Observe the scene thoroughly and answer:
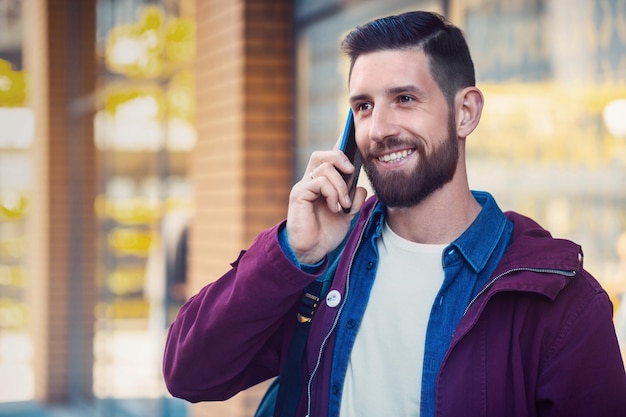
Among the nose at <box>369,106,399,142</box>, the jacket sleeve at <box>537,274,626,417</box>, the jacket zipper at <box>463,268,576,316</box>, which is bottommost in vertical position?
the jacket sleeve at <box>537,274,626,417</box>

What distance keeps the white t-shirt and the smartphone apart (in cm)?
21

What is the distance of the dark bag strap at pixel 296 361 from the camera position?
245 centimetres

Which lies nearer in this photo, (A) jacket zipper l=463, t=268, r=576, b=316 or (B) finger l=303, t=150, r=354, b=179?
(A) jacket zipper l=463, t=268, r=576, b=316

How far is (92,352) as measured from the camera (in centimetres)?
1068

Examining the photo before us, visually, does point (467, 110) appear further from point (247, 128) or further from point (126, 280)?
point (126, 280)

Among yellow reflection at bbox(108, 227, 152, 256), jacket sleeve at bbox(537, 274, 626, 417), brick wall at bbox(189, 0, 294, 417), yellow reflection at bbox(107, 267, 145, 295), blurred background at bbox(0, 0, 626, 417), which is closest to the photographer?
jacket sleeve at bbox(537, 274, 626, 417)

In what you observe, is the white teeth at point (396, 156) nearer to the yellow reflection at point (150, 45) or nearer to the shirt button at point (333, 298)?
the shirt button at point (333, 298)

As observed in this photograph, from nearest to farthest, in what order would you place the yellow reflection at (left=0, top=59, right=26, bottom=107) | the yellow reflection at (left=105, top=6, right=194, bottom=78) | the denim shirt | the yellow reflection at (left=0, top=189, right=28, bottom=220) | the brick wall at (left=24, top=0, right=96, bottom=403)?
the denim shirt → the yellow reflection at (left=105, top=6, right=194, bottom=78) → the brick wall at (left=24, top=0, right=96, bottom=403) → the yellow reflection at (left=0, top=59, right=26, bottom=107) → the yellow reflection at (left=0, top=189, right=28, bottom=220)

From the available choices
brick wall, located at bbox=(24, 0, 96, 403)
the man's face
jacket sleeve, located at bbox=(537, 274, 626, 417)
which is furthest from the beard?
brick wall, located at bbox=(24, 0, 96, 403)

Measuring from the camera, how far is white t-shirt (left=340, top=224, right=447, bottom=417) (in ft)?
7.56

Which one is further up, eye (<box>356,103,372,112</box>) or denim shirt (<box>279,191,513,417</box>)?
eye (<box>356,103,372,112</box>)

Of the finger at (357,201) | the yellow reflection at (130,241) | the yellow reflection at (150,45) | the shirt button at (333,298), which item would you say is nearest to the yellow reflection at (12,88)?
the yellow reflection at (150,45)

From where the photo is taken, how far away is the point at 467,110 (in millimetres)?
2512

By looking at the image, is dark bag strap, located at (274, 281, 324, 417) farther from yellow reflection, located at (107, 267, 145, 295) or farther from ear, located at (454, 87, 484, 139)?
yellow reflection, located at (107, 267, 145, 295)
